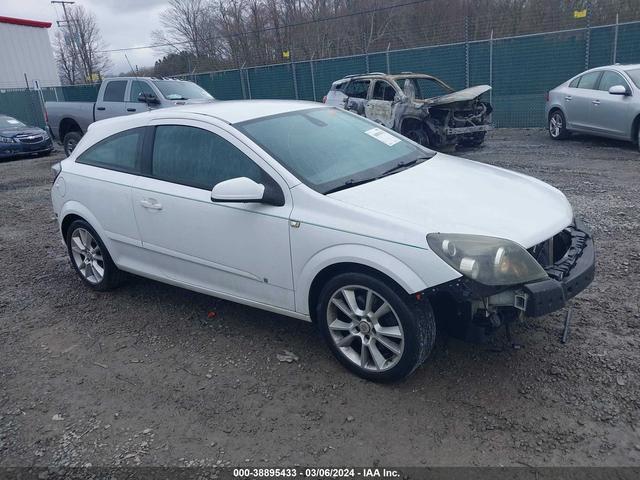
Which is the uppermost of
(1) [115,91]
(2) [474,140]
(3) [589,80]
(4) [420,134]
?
(1) [115,91]

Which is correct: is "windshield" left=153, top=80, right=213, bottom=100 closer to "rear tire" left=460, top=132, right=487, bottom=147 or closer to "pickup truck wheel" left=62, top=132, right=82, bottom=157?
"pickup truck wheel" left=62, top=132, right=82, bottom=157

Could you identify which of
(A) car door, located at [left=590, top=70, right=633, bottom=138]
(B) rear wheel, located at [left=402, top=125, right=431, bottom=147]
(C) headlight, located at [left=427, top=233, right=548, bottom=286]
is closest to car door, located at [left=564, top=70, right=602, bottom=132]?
(A) car door, located at [left=590, top=70, right=633, bottom=138]

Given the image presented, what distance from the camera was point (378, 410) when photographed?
3020 mm

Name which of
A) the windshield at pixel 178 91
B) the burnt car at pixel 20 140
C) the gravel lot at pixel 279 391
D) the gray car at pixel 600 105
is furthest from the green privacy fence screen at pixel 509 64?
the gravel lot at pixel 279 391

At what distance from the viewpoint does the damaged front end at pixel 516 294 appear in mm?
2811

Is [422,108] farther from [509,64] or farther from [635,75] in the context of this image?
[509,64]

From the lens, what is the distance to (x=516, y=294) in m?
2.85

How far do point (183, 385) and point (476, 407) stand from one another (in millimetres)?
1784

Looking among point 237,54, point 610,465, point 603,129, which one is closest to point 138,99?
point 603,129

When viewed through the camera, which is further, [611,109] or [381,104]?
[381,104]

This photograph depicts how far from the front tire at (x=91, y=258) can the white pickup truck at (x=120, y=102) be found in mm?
6711

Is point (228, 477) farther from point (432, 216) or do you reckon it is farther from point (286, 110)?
point (286, 110)

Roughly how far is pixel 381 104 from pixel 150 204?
813 centimetres

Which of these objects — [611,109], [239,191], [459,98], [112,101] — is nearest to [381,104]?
[459,98]
